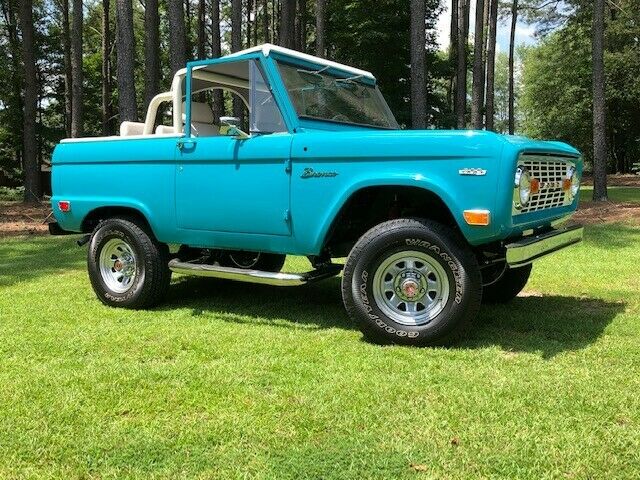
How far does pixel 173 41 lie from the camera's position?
A: 15.4 m

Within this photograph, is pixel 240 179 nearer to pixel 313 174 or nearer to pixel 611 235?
pixel 313 174

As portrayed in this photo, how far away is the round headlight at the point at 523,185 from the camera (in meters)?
4.01

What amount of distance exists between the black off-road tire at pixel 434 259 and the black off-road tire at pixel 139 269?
2.05m

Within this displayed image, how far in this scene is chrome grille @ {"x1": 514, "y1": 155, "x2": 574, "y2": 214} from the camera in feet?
13.9

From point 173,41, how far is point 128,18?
208 centimetres

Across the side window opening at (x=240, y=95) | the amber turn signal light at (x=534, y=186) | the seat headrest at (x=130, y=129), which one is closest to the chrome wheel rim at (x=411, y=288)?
the amber turn signal light at (x=534, y=186)

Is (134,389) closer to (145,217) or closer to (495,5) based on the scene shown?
(145,217)

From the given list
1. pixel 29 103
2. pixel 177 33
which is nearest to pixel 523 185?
pixel 177 33

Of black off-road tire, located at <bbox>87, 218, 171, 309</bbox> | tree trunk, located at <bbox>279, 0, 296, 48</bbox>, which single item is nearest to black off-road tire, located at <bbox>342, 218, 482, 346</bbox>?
black off-road tire, located at <bbox>87, 218, 171, 309</bbox>

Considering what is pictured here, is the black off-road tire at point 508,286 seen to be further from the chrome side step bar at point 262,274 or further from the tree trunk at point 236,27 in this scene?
the tree trunk at point 236,27

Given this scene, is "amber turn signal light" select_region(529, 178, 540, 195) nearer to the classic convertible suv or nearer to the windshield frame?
the classic convertible suv

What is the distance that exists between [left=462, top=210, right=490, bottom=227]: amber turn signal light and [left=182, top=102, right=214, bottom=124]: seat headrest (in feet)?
9.81

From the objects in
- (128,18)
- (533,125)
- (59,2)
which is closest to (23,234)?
(128,18)

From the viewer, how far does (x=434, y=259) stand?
429cm
